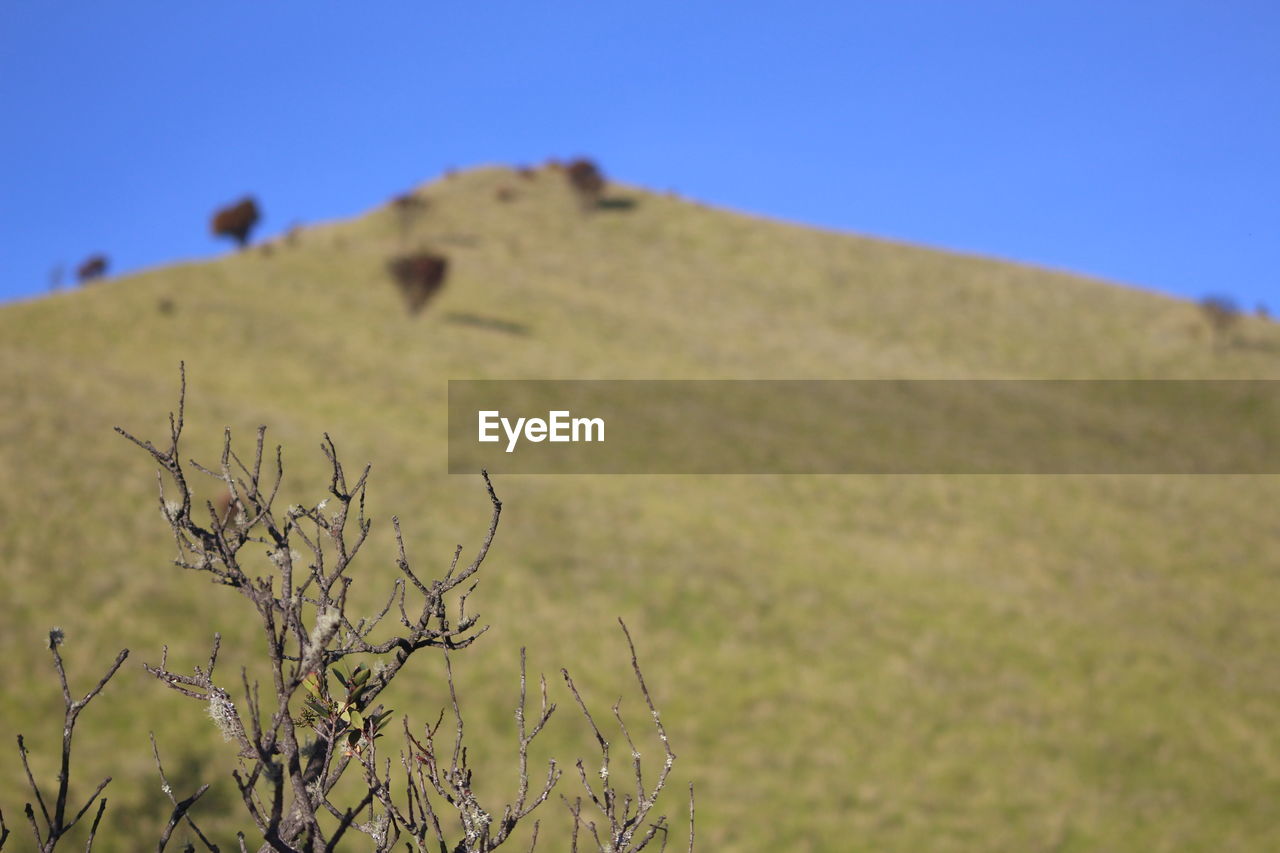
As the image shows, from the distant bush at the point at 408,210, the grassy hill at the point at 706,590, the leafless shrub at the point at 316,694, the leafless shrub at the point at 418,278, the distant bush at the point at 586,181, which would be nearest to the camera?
the leafless shrub at the point at 316,694

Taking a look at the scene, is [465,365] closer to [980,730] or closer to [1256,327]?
[980,730]

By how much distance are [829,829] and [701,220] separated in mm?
67858

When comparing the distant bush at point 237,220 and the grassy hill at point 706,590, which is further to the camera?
the distant bush at point 237,220

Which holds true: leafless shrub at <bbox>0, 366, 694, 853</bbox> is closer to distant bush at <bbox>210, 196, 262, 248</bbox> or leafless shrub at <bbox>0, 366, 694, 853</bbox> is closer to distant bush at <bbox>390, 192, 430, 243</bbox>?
distant bush at <bbox>390, 192, 430, 243</bbox>

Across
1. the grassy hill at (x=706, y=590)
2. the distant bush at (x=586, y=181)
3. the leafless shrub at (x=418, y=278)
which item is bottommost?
the grassy hill at (x=706, y=590)

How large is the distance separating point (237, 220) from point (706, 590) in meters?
63.4

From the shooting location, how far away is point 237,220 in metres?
74.4

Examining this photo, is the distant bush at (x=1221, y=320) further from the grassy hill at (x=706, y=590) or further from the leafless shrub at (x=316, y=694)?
the leafless shrub at (x=316, y=694)

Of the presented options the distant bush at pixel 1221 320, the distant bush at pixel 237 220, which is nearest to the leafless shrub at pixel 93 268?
the distant bush at pixel 237 220

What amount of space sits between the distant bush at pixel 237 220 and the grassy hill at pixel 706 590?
2277cm

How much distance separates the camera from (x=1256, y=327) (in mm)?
65812

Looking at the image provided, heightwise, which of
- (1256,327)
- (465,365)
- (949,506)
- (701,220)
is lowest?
(949,506)

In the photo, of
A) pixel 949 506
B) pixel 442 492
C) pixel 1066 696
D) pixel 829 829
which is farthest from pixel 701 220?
pixel 829 829

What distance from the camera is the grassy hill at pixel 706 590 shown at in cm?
1861
